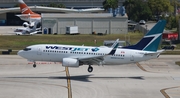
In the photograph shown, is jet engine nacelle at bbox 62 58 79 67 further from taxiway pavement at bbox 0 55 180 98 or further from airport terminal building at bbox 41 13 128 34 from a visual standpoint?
airport terminal building at bbox 41 13 128 34

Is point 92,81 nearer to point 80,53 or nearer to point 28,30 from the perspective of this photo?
point 80,53

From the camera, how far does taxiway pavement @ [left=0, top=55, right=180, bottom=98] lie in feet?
154

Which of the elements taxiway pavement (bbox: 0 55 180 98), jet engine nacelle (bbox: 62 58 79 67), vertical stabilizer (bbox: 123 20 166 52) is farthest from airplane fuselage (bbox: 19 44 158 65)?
taxiway pavement (bbox: 0 55 180 98)

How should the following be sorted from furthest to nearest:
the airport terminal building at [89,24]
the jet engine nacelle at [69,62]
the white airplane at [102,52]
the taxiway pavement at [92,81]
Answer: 1. the airport terminal building at [89,24]
2. the white airplane at [102,52]
3. the jet engine nacelle at [69,62]
4. the taxiway pavement at [92,81]

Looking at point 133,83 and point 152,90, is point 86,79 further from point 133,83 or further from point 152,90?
point 152,90

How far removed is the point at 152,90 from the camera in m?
49.4

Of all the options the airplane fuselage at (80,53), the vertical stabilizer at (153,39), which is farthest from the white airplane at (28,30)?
the vertical stabilizer at (153,39)

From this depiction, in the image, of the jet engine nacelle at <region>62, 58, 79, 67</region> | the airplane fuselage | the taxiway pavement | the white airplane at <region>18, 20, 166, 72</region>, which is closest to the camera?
the taxiway pavement

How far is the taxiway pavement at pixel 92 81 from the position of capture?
154ft

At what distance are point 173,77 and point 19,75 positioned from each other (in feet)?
64.1

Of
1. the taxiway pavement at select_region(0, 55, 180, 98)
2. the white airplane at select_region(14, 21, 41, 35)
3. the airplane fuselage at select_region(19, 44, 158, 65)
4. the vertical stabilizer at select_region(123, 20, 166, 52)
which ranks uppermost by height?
the vertical stabilizer at select_region(123, 20, 166, 52)

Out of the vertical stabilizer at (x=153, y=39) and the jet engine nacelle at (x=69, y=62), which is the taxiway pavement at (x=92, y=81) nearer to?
the jet engine nacelle at (x=69, y=62)

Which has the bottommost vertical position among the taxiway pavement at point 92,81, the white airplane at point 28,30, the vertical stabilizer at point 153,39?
the taxiway pavement at point 92,81

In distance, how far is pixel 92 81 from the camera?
54844 mm
